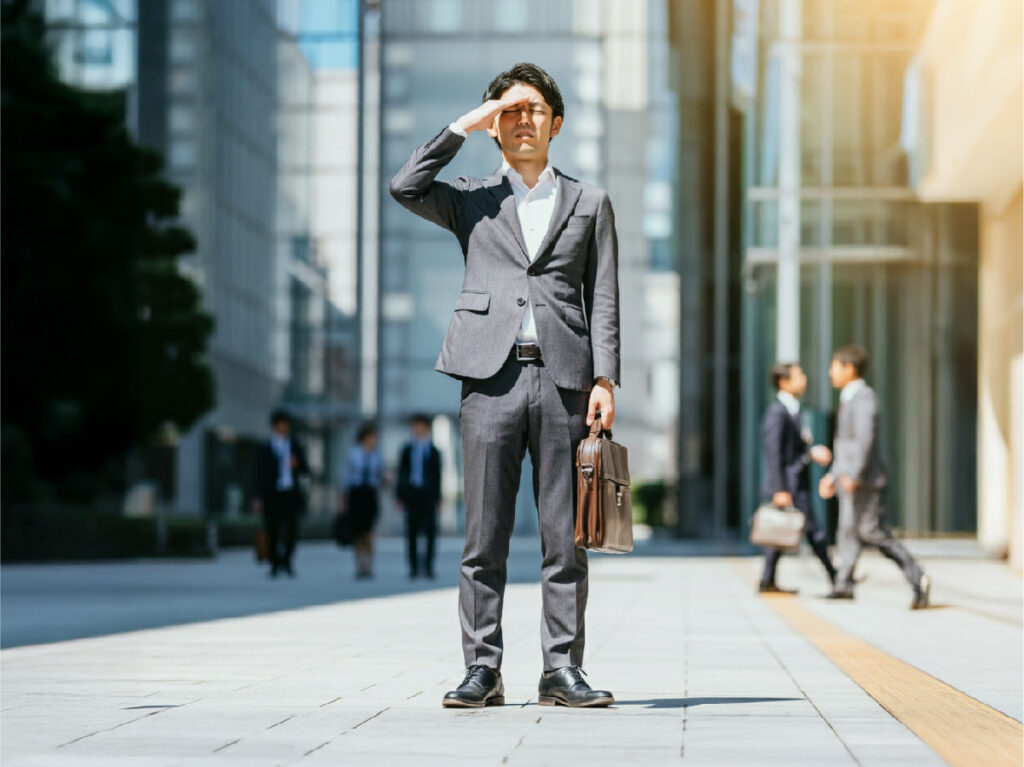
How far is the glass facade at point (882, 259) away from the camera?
1962cm

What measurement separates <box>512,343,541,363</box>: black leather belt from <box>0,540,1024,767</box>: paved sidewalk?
3.57 feet

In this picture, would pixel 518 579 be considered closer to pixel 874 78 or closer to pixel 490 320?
pixel 874 78

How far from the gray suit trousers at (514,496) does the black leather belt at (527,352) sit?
23 mm

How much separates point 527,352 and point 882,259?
15125 millimetres

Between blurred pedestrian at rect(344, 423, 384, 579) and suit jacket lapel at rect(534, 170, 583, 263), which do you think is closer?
suit jacket lapel at rect(534, 170, 583, 263)

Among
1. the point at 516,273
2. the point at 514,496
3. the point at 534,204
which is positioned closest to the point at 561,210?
the point at 534,204

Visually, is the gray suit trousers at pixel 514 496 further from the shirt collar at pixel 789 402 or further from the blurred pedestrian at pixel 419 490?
the blurred pedestrian at pixel 419 490

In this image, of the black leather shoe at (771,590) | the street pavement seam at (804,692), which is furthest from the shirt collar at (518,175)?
the black leather shoe at (771,590)

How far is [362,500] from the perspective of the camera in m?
17.1

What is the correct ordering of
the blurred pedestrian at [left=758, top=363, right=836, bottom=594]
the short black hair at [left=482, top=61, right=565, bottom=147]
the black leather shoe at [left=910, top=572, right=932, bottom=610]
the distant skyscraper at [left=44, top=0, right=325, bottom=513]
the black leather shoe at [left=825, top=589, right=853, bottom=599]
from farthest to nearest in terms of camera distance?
the distant skyscraper at [left=44, top=0, right=325, bottom=513] → the blurred pedestrian at [left=758, top=363, right=836, bottom=594] → the black leather shoe at [left=825, top=589, right=853, bottom=599] → the black leather shoe at [left=910, top=572, right=932, bottom=610] → the short black hair at [left=482, top=61, right=565, bottom=147]

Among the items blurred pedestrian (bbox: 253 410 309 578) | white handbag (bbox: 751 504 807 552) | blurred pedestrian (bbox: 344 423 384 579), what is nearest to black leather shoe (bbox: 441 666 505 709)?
white handbag (bbox: 751 504 807 552)

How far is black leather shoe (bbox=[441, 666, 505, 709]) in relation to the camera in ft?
18.2

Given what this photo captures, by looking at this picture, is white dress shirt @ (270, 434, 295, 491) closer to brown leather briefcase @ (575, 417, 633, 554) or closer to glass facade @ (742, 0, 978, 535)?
glass facade @ (742, 0, 978, 535)

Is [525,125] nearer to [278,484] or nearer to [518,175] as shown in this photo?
[518,175]
